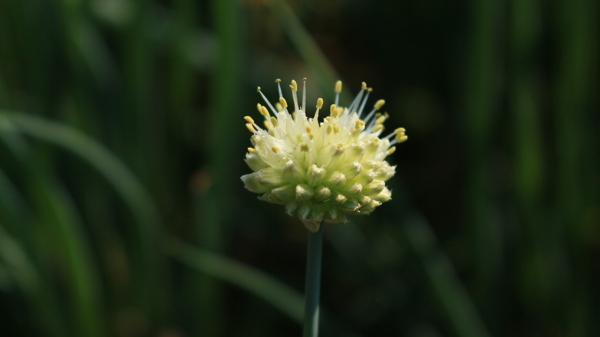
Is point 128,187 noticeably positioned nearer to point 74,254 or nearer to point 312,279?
point 74,254

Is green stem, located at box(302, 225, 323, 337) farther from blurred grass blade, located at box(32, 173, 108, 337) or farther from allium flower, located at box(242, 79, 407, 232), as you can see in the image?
blurred grass blade, located at box(32, 173, 108, 337)

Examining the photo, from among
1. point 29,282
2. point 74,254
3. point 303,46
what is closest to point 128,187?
point 74,254

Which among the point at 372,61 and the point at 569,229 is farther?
the point at 372,61

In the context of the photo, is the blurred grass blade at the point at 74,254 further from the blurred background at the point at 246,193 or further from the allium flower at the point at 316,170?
the allium flower at the point at 316,170

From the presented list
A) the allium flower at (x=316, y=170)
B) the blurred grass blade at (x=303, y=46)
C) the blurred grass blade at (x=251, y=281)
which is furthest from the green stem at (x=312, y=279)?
the blurred grass blade at (x=303, y=46)

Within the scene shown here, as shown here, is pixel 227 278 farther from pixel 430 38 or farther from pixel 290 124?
pixel 430 38

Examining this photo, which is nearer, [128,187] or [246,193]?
[128,187]

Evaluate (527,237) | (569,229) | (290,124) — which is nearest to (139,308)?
(290,124)
